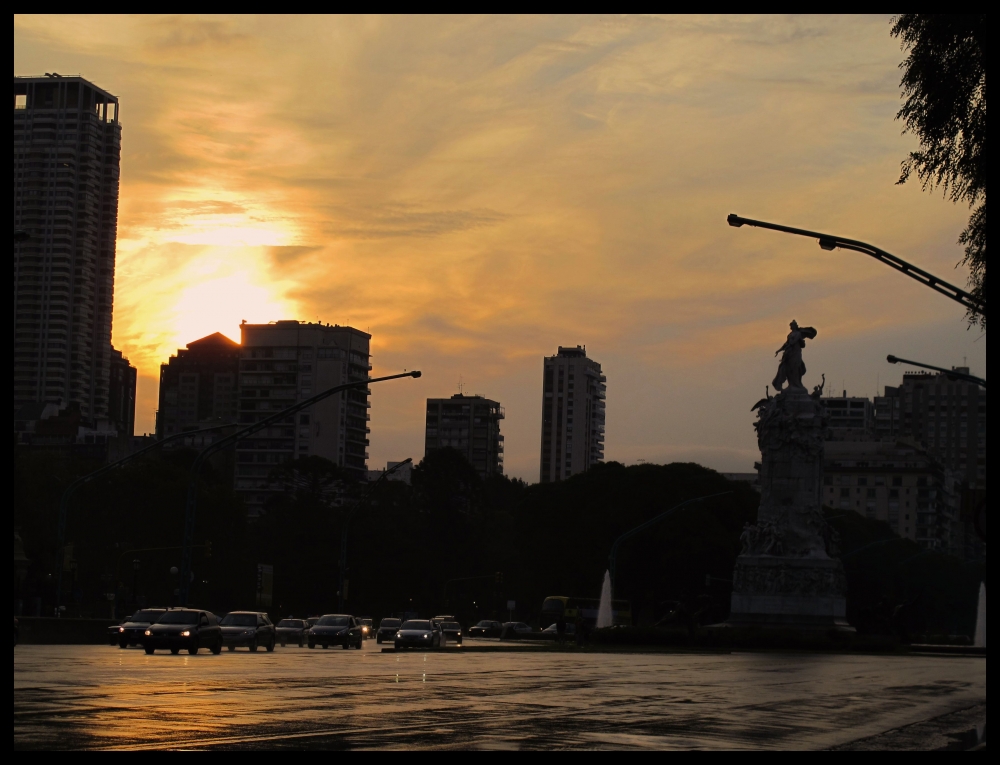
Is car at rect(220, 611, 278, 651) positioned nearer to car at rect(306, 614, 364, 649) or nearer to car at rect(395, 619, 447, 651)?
car at rect(395, 619, 447, 651)

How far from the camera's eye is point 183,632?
4131 centimetres

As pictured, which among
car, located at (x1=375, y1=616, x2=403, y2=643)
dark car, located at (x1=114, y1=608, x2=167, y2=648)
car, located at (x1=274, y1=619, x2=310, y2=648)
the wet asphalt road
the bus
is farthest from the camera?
the bus

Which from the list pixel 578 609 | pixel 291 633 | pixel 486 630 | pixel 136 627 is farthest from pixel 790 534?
pixel 136 627

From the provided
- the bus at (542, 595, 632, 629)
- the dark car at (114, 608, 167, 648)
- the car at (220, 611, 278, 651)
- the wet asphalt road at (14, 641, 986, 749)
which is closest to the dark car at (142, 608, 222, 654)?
the dark car at (114, 608, 167, 648)

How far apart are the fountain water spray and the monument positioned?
65.7 feet

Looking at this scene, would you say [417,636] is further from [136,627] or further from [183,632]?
[183,632]

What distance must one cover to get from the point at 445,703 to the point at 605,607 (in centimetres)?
6988

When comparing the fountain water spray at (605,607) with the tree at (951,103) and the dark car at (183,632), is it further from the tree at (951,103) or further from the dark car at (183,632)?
the tree at (951,103)

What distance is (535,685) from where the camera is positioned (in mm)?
28094

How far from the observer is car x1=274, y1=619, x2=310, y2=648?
61625 millimetres
